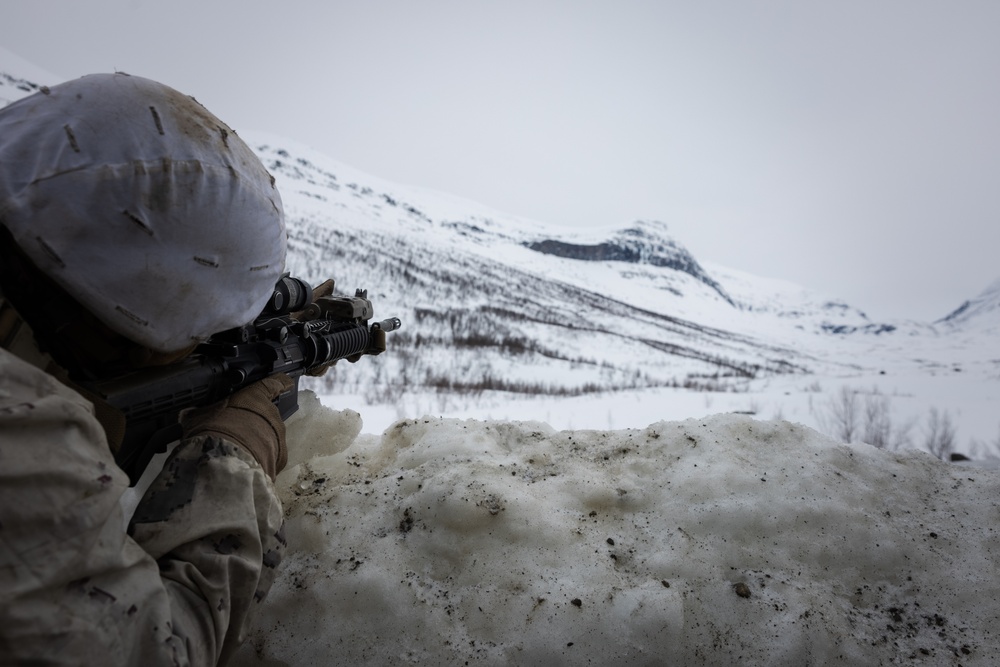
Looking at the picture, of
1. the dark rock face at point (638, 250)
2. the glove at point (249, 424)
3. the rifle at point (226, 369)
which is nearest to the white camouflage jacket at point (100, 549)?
the glove at point (249, 424)

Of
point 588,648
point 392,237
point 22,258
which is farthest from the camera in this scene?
point 392,237

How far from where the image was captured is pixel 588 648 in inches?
64.9

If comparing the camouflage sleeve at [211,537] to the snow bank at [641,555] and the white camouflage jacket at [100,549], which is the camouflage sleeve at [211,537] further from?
the snow bank at [641,555]

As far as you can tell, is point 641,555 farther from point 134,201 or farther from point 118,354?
point 134,201

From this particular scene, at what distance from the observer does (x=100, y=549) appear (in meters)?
0.87

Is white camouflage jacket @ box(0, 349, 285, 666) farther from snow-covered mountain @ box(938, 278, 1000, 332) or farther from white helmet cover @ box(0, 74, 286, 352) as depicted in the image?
snow-covered mountain @ box(938, 278, 1000, 332)

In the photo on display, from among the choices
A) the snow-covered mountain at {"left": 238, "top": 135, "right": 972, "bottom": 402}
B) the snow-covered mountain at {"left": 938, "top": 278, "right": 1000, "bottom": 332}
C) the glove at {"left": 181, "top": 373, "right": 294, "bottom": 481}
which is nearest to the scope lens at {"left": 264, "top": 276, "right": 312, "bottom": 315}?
the glove at {"left": 181, "top": 373, "right": 294, "bottom": 481}

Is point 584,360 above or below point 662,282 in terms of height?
below

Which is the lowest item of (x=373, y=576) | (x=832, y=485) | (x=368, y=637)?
(x=368, y=637)

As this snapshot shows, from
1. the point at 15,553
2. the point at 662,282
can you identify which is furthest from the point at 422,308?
the point at 662,282

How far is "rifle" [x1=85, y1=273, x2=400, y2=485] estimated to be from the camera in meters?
1.40

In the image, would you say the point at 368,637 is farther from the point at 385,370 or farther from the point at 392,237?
the point at 392,237

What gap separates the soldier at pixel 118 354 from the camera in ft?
2.62

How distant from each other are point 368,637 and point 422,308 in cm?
2051
